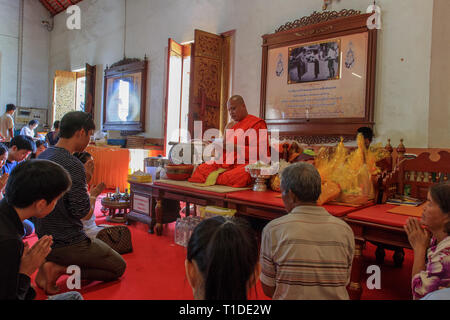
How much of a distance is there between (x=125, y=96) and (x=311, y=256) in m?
8.51

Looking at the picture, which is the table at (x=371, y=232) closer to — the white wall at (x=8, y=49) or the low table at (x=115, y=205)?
the low table at (x=115, y=205)

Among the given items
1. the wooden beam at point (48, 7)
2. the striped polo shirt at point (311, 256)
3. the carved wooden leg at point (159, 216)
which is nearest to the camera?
the striped polo shirt at point (311, 256)

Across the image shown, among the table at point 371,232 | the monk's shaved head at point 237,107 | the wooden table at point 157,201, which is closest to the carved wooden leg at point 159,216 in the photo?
the wooden table at point 157,201

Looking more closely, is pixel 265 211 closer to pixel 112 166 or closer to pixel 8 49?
pixel 112 166

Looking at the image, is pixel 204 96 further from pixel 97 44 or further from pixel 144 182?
pixel 97 44

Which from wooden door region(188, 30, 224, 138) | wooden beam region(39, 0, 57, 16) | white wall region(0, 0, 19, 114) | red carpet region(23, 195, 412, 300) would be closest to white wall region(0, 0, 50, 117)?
white wall region(0, 0, 19, 114)

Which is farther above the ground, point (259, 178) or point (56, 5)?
point (56, 5)

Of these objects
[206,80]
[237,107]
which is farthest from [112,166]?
[237,107]

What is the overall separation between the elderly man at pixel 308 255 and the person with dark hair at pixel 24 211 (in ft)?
2.75

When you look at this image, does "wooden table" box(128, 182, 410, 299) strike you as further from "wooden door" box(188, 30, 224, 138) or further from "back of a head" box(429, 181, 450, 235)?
"wooden door" box(188, 30, 224, 138)

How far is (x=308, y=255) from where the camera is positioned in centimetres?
137

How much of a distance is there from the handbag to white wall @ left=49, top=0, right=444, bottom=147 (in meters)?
3.56

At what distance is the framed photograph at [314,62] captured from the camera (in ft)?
16.5

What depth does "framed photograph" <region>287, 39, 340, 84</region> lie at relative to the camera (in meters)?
5.02
